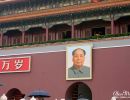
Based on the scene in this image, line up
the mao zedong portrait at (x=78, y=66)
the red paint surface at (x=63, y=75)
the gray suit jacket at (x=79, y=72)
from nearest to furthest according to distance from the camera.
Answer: the red paint surface at (x=63, y=75)
the gray suit jacket at (x=79, y=72)
the mao zedong portrait at (x=78, y=66)

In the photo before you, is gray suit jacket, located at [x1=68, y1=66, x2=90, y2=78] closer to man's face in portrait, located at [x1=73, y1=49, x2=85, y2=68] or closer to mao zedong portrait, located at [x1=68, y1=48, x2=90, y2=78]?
mao zedong portrait, located at [x1=68, y1=48, x2=90, y2=78]

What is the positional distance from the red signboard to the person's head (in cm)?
366

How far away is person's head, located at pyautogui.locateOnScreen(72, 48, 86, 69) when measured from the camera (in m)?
26.3

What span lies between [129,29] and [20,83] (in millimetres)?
8428

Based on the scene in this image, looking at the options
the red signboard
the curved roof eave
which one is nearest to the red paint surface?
the red signboard

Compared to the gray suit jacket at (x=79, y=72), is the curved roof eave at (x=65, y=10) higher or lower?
higher

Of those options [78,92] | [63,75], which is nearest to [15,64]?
[63,75]

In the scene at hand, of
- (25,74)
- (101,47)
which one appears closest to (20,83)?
(25,74)

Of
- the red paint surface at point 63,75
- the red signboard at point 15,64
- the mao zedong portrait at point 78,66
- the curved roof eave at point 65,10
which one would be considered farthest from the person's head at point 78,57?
the red signboard at point 15,64

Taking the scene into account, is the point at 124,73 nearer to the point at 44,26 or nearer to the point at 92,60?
the point at 92,60

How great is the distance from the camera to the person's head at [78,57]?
26.3 m

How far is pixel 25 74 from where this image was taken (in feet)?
93.8

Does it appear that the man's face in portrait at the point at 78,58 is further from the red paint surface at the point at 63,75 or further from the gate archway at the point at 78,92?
the gate archway at the point at 78,92

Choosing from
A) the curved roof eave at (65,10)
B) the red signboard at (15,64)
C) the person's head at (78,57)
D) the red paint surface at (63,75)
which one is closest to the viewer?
the red paint surface at (63,75)
